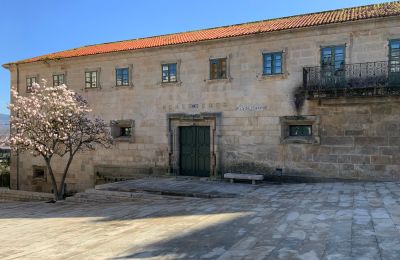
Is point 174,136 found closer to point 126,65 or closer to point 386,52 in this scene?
point 126,65

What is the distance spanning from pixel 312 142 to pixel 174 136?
632 centimetres

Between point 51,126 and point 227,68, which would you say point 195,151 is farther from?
point 51,126

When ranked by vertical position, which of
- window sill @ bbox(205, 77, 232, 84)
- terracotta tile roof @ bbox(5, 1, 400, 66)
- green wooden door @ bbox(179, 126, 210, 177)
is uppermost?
terracotta tile roof @ bbox(5, 1, 400, 66)

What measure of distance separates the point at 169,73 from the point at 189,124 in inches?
104

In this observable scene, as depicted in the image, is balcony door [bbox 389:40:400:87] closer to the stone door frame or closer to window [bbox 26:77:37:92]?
the stone door frame

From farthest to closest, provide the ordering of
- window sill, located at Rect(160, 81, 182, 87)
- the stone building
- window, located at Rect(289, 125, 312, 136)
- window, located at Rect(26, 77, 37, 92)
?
1. window, located at Rect(26, 77, 37, 92)
2. window sill, located at Rect(160, 81, 182, 87)
3. window, located at Rect(289, 125, 312, 136)
4. the stone building

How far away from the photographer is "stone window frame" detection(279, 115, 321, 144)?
46.9 feet

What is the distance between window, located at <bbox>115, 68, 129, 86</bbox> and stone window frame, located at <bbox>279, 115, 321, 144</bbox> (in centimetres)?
810

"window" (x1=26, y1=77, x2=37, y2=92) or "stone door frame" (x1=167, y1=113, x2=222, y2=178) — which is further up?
"window" (x1=26, y1=77, x2=37, y2=92)

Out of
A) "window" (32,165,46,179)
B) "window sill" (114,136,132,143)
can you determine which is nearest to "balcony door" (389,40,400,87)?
"window sill" (114,136,132,143)

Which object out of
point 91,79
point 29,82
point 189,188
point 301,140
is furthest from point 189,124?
point 29,82

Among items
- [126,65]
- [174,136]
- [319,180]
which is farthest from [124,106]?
[319,180]

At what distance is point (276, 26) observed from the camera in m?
15.6

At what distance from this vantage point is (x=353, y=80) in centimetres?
1352
